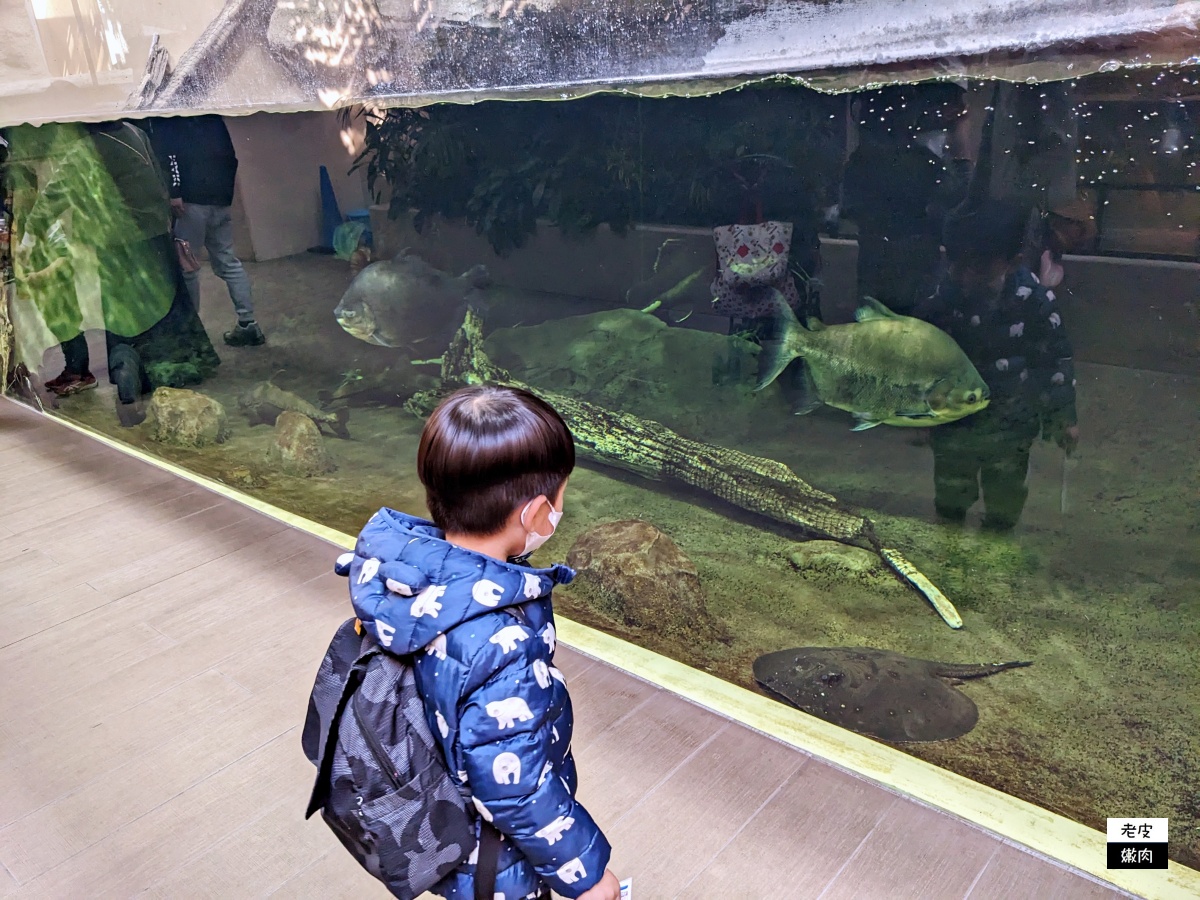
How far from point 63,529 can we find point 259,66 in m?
2.45

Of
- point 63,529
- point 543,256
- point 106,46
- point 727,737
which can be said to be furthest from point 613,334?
point 106,46

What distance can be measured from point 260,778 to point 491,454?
5.67ft

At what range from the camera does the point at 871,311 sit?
2.45 m

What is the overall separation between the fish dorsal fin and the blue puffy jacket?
152 centimetres

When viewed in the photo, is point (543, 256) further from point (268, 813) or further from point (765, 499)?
point (268, 813)

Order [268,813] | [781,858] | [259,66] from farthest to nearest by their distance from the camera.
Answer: [259,66], [268,813], [781,858]

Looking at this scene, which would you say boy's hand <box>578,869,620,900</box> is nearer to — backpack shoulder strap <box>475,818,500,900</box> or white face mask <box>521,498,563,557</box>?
backpack shoulder strap <box>475,818,500,900</box>

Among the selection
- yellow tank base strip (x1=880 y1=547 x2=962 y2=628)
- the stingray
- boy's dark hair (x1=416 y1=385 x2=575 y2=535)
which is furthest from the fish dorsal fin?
boy's dark hair (x1=416 y1=385 x2=575 y2=535)

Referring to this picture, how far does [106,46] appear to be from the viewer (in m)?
4.64

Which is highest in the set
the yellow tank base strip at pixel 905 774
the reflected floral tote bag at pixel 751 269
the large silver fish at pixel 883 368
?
the reflected floral tote bag at pixel 751 269

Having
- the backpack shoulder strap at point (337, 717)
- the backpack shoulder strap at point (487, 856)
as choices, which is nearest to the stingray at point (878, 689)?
the backpack shoulder strap at point (487, 856)

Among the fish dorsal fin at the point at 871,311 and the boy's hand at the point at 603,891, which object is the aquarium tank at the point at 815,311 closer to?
the fish dorsal fin at the point at 871,311

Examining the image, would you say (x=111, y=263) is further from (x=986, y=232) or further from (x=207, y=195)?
(x=986, y=232)

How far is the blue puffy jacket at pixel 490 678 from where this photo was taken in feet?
4.08
